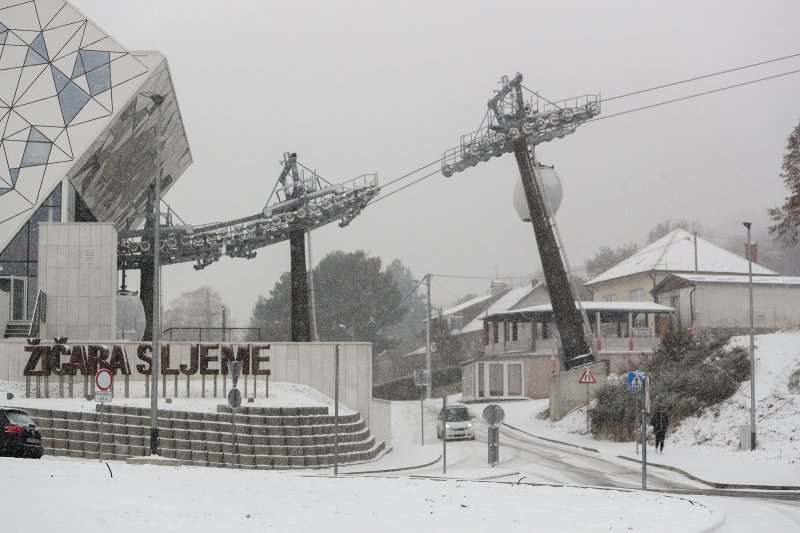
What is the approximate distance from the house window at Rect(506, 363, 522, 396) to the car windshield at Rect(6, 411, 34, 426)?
41728mm

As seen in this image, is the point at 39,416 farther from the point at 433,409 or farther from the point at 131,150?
the point at 433,409

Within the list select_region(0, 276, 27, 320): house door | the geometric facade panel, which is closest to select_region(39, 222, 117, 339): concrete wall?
select_region(0, 276, 27, 320): house door

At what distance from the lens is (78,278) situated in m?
44.4

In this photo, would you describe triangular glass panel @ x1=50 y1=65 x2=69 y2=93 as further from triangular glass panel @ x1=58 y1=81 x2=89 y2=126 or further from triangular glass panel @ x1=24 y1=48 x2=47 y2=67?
triangular glass panel @ x1=24 y1=48 x2=47 y2=67

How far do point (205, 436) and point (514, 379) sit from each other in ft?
113

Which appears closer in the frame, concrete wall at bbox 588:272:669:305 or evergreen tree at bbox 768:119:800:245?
evergreen tree at bbox 768:119:800:245

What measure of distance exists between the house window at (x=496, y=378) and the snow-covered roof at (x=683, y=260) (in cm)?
1482

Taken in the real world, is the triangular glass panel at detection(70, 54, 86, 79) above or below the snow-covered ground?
above

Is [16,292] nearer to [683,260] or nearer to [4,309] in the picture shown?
[4,309]

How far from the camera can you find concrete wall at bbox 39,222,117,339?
4409 centimetres

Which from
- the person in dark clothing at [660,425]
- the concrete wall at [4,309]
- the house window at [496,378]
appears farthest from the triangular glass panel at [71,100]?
the person in dark clothing at [660,425]

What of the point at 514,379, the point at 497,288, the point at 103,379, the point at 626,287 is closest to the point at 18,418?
the point at 103,379

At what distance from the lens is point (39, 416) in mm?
32938

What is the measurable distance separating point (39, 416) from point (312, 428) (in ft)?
27.7
